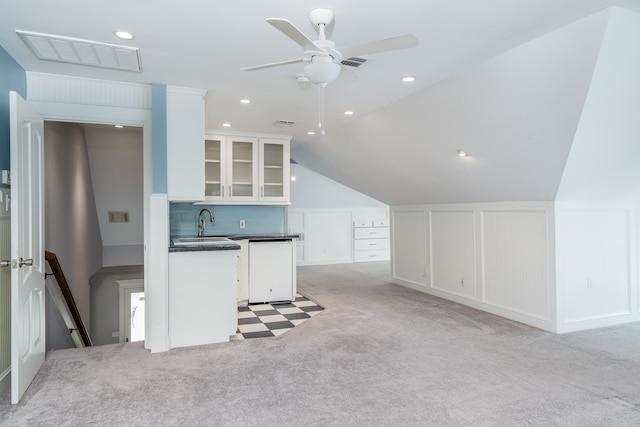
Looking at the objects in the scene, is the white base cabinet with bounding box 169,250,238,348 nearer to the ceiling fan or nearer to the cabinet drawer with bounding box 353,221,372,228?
the ceiling fan

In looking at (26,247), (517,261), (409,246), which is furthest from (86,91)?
(409,246)

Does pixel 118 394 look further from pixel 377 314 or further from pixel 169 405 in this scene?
pixel 377 314

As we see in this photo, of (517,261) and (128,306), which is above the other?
(517,261)

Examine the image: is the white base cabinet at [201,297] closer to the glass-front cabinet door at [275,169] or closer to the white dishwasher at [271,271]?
the white dishwasher at [271,271]

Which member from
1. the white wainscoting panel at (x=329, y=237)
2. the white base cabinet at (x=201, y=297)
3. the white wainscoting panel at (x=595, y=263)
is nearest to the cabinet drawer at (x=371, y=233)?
the white wainscoting panel at (x=329, y=237)

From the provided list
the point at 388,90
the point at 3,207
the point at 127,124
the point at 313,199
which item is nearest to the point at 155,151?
the point at 127,124

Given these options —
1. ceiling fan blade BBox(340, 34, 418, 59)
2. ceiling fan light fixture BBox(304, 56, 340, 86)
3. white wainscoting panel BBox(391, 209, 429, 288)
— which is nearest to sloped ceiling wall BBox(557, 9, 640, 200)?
ceiling fan blade BBox(340, 34, 418, 59)

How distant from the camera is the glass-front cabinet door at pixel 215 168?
17.3ft

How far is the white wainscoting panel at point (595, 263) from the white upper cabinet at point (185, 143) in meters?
3.42

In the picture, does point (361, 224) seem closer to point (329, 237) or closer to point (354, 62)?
point (329, 237)

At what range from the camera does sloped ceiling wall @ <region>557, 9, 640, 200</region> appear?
244 centimetres

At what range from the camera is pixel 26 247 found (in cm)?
264

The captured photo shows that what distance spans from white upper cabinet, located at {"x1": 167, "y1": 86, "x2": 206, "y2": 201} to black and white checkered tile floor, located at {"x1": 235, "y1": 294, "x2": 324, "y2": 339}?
4.63 feet

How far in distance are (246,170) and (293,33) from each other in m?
3.75
